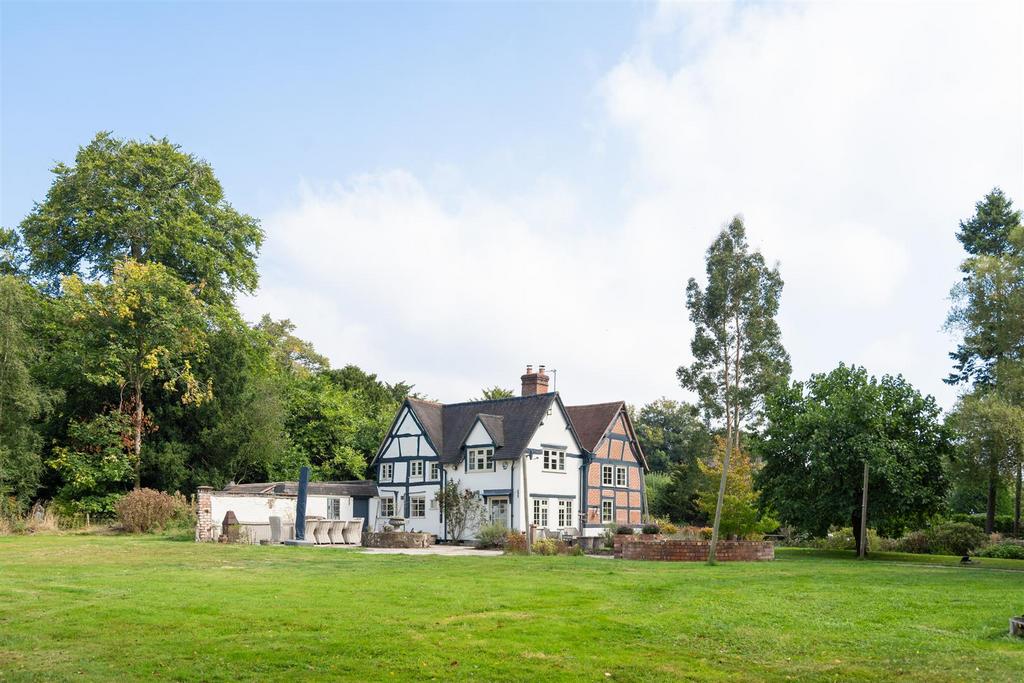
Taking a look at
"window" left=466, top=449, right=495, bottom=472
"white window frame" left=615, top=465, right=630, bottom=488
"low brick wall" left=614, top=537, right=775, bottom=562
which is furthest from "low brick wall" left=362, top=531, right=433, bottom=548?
"white window frame" left=615, top=465, right=630, bottom=488

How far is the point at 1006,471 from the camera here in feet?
94.8

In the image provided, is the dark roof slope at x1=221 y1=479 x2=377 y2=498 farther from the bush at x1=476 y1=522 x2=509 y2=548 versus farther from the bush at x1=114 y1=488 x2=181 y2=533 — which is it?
the bush at x1=476 y1=522 x2=509 y2=548

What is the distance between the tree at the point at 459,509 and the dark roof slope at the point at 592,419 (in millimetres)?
6413

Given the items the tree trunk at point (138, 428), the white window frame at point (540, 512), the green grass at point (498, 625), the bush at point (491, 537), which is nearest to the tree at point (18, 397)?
the tree trunk at point (138, 428)

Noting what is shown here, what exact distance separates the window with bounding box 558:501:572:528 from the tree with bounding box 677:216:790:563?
12899mm

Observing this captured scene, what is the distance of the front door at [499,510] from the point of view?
132 ft

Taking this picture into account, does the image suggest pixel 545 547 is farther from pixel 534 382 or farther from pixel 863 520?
pixel 534 382

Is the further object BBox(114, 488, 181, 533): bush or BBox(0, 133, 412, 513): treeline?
BBox(0, 133, 412, 513): treeline

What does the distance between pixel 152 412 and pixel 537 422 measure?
697 inches

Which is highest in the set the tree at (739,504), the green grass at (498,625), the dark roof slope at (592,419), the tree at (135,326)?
the tree at (135,326)

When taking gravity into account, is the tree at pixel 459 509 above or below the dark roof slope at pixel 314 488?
below

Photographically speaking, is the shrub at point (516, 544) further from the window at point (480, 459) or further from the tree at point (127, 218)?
the tree at point (127, 218)

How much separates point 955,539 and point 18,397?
114 feet

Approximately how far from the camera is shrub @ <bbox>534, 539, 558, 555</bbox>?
28.0m
